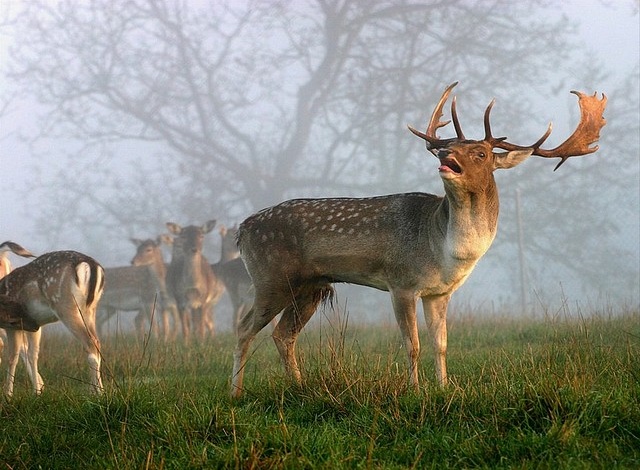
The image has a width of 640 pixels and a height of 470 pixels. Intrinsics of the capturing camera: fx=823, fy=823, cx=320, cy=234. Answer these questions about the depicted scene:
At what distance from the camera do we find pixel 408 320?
230 inches

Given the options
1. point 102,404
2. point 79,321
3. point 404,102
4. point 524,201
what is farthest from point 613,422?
point 524,201

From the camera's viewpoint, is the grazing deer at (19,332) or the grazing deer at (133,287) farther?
the grazing deer at (133,287)

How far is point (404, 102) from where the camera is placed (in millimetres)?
28469

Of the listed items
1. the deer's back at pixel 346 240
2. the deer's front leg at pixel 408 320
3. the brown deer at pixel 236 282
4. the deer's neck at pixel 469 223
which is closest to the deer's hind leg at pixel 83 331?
the deer's back at pixel 346 240

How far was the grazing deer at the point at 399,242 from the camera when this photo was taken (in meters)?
5.67

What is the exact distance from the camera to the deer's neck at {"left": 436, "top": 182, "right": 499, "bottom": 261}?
564cm

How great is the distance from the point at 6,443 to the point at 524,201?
27.8 meters

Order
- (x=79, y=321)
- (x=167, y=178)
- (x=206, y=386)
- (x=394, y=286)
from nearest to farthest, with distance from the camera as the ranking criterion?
1. (x=394, y=286)
2. (x=206, y=386)
3. (x=79, y=321)
4. (x=167, y=178)

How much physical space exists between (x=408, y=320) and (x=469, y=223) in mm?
813

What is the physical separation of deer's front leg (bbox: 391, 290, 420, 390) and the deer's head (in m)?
0.90

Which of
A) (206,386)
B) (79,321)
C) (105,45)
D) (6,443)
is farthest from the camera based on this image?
(105,45)

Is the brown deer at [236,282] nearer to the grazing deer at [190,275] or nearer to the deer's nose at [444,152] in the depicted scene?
the grazing deer at [190,275]

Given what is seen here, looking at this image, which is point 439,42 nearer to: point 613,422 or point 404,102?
point 404,102

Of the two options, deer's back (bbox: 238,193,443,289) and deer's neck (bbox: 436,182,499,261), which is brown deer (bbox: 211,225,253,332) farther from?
deer's neck (bbox: 436,182,499,261)
